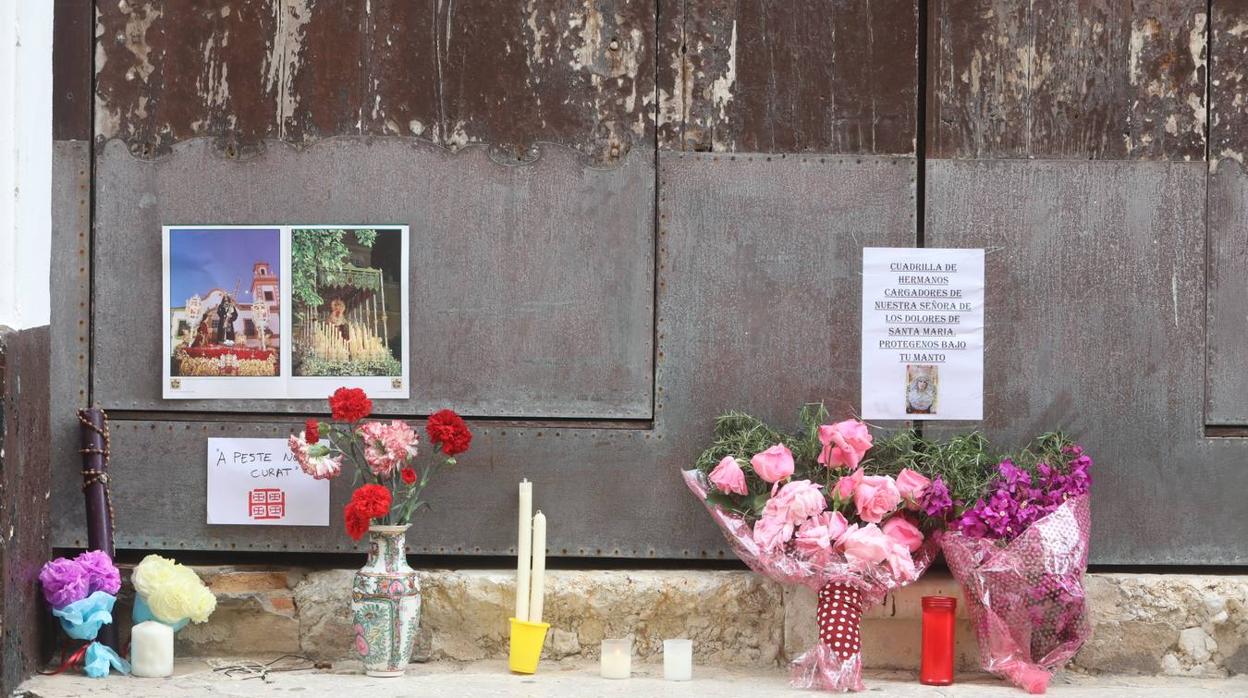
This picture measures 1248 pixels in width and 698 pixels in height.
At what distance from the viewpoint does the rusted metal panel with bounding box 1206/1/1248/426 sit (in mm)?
4422

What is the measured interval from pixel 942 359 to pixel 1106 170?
82 cm

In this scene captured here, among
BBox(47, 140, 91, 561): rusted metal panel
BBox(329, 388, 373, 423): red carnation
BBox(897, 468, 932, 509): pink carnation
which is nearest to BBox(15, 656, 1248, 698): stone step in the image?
BBox(897, 468, 932, 509): pink carnation

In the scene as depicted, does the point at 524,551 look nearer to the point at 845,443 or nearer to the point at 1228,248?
the point at 845,443

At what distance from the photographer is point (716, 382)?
4.44m

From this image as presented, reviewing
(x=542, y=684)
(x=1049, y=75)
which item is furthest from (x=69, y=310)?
(x=1049, y=75)

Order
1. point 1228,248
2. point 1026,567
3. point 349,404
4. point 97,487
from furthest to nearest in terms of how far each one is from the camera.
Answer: point 1228,248, point 97,487, point 349,404, point 1026,567

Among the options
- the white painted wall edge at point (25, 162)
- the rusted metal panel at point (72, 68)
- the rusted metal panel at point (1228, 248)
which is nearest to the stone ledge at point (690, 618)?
the rusted metal panel at point (1228, 248)

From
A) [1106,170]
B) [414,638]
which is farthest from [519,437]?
[1106,170]

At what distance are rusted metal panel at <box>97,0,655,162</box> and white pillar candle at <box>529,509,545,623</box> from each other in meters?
1.22

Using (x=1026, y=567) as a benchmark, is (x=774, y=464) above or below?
above

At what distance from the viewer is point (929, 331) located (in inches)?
175

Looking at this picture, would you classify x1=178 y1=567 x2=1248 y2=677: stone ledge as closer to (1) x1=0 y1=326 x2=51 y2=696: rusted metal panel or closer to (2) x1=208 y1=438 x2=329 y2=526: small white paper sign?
(2) x1=208 y1=438 x2=329 y2=526: small white paper sign

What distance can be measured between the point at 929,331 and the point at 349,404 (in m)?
1.87

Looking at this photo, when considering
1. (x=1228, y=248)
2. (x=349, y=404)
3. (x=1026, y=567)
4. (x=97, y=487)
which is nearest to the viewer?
(x=1026, y=567)
